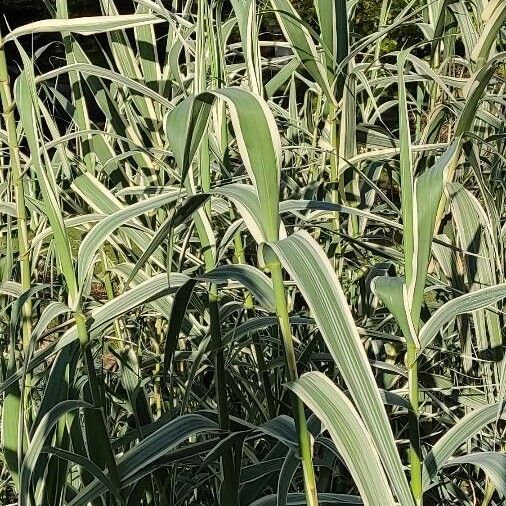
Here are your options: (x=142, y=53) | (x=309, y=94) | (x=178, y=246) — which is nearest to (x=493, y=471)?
(x=178, y=246)

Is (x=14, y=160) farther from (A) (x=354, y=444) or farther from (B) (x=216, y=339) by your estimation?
(A) (x=354, y=444)

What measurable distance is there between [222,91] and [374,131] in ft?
2.37

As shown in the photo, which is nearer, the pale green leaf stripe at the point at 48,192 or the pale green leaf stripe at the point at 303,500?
the pale green leaf stripe at the point at 48,192

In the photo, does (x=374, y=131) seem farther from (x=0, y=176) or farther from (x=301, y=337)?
(x=0, y=176)

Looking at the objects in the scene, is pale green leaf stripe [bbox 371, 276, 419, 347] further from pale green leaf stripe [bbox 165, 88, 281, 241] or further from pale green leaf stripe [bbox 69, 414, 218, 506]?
pale green leaf stripe [bbox 69, 414, 218, 506]

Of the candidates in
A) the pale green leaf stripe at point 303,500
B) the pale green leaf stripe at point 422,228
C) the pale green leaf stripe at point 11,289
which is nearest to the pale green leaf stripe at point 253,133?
the pale green leaf stripe at point 422,228

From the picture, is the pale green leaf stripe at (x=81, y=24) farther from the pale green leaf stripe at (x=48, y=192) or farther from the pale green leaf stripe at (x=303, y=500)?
the pale green leaf stripe at (x=303, y=500)

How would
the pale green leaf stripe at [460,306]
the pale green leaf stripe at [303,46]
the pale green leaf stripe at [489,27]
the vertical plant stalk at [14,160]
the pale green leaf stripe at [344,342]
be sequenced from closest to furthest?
the pale green leaf stripe at [344,342], the pale green leaf stripe at [460,306], the vertical plant stalk at [14,160], the pale green leaf stripe at [489,27], the pale green leaf stripe at [303,46]

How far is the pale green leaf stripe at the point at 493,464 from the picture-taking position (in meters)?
0.79

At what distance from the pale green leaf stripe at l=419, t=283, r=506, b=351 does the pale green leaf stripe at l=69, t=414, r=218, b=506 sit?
25 centimetres

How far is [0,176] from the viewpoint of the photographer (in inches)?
54.3

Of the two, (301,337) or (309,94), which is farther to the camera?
(309,94)

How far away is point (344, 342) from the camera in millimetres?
665

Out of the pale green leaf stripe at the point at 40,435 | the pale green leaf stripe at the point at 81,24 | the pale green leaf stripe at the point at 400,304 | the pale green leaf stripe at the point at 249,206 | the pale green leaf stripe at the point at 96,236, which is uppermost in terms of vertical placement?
the pale green leaf stripe at the point at 81,24
